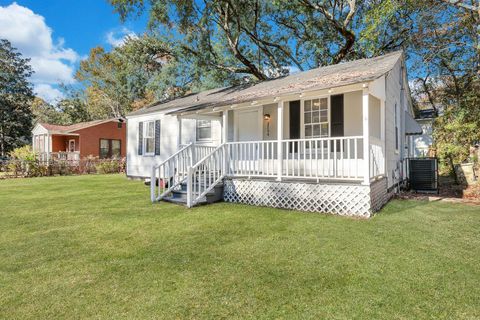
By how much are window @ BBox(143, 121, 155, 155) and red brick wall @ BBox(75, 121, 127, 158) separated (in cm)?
1331

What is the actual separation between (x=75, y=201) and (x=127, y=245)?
515cm

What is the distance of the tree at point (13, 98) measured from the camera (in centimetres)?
3100

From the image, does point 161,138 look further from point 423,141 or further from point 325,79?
point 423,141

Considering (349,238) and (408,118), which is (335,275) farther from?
(408,118)

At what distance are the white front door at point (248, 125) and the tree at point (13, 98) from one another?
30903mm

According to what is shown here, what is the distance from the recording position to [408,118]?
12273mm

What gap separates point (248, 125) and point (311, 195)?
4.47 metres

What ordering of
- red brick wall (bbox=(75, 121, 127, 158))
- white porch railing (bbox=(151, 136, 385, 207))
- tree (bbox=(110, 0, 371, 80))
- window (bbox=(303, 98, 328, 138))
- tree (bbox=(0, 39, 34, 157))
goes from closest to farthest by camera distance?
white porch railing (bbox=(151, 136, 385, 207)) → window (bbox=(303, 98, 328, 138)) → tree (bbox=(110, 0, 371, 80)) → red brick wall (bbox=(75, 121, 127, 158)) → tree (bbox=(0, 39, 34, 157))

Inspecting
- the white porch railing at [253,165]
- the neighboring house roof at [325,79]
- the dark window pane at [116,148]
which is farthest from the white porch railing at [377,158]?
the dark window pane at [116,148]

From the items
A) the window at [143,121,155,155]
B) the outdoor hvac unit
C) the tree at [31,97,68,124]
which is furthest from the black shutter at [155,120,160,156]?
the tree at [31,97,68,124]

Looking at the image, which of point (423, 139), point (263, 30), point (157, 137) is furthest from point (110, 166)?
point (423, 139)

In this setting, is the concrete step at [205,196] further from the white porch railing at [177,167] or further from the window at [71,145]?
the window at [71,145]

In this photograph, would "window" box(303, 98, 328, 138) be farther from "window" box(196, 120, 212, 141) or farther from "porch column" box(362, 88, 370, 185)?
"window" box(196, 120, 212, 141)

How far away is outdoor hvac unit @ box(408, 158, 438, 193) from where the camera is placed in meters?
10.2
